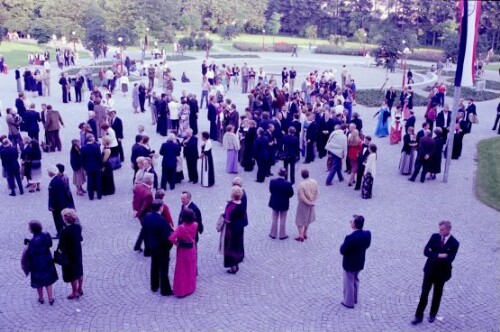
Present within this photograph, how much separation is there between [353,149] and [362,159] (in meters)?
0.94

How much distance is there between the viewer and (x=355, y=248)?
323 inches

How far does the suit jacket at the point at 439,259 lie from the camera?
7.83 meters

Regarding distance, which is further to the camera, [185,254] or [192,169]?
[192,169]

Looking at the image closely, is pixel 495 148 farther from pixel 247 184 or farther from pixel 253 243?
pixel 253 243

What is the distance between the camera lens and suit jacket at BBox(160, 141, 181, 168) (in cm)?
1399

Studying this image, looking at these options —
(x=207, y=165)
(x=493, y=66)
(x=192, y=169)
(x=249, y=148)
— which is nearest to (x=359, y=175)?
(x=249, y=148)

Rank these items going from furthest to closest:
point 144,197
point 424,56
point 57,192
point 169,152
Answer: point 424,56 → point 169,152 → point 57,192 → point 144,197

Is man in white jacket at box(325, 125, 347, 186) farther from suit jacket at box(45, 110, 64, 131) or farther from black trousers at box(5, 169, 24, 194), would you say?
suit jacket at box(45, 110, 64, 131)

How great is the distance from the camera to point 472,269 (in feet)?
33.7

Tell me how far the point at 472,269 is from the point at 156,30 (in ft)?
168

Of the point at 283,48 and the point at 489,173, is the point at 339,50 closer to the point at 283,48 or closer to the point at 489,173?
the point at 283,48

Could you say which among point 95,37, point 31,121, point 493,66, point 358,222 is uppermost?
point 95,37

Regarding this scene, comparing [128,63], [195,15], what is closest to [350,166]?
[128,63]

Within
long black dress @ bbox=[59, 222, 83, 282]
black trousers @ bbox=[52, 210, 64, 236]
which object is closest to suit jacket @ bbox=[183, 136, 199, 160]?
black trousers @ bbox=[52, 210, 64, 236]
